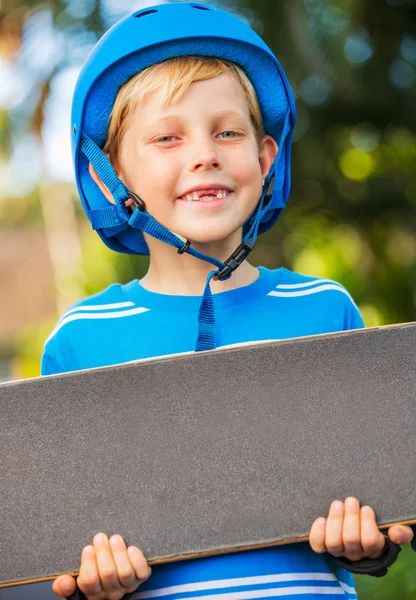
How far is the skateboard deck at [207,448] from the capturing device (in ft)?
5.83

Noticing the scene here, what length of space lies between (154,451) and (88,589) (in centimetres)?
33

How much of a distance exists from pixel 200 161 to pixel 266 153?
1.45ft

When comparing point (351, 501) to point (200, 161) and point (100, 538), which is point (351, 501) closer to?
point (100, 538)

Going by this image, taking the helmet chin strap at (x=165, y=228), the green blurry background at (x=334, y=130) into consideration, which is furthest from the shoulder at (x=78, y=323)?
the green blurry background at (x=334, y=130)

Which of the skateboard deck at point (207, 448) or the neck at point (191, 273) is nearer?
the skateboard deck at point (207, 448)

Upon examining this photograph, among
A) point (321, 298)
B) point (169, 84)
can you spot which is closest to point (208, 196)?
point (169, 84)

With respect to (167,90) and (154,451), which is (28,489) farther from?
(167,90)

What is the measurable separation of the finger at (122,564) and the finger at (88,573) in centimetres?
5

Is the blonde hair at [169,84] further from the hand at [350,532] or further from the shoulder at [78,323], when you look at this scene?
the hand at [350,532]

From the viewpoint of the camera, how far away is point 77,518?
70.6 inches

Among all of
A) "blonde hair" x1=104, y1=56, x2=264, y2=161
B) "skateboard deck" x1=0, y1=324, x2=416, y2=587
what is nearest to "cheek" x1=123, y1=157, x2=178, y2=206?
"blonde hair" x1=104, y1=56, x2=264, y2=161

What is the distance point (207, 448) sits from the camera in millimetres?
1818

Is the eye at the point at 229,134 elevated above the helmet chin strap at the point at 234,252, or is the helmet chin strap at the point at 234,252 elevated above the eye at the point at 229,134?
the eye at the point at 229,134

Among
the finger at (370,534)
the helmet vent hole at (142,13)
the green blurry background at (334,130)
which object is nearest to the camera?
the finger at (370,534)
